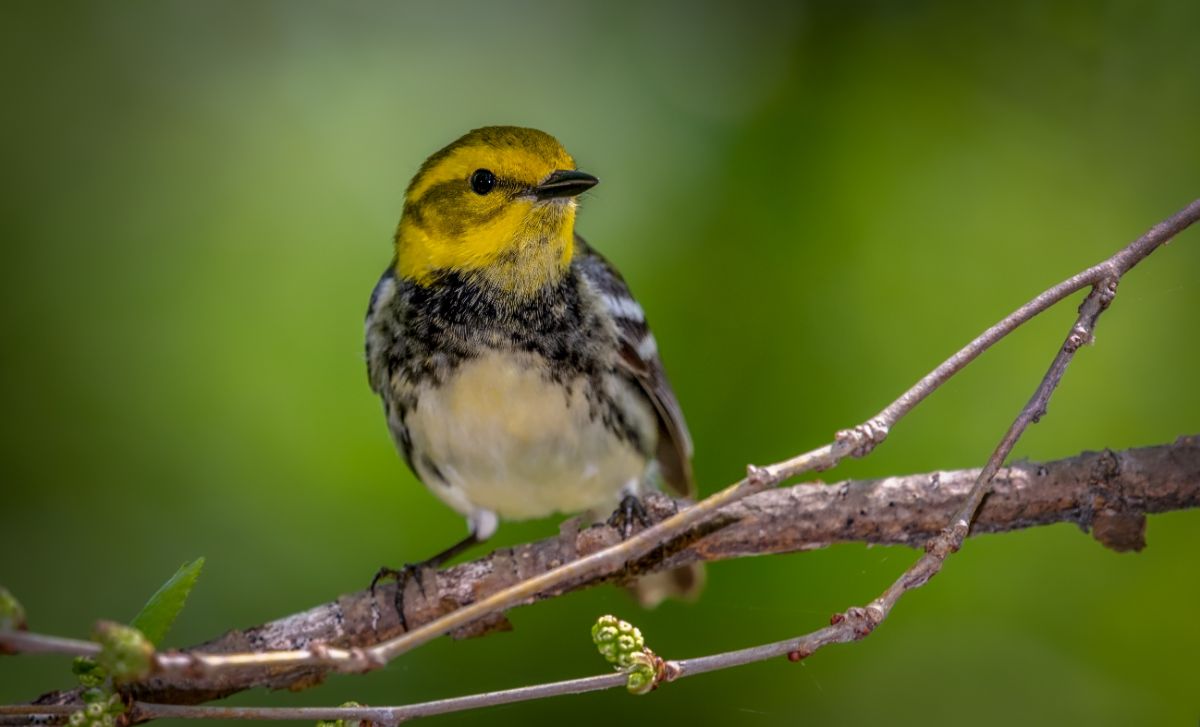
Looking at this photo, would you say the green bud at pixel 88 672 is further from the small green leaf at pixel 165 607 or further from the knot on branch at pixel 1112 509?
the knot on branch at pixel 1112 509

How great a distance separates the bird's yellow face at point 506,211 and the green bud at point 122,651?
1.86 m

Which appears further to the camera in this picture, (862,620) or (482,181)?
(482,181)

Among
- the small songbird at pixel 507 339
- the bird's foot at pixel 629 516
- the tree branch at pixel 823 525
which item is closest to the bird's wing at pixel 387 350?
the small songbird at pixel 507 339

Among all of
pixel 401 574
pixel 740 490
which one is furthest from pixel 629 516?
pixel 740 490

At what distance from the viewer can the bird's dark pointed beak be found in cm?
312

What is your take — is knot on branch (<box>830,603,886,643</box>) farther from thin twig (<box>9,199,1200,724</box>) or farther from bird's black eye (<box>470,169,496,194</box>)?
bird's black eye (<box>470,169,496,194</box>)

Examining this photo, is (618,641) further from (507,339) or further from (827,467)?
(507,339)

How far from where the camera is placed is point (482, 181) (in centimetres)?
328

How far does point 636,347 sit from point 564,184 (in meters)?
0.57

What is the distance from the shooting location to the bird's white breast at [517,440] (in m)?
3.18

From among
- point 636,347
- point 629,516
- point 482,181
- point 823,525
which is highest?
point 482,181

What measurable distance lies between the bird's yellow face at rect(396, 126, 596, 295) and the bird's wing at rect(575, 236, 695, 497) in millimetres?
162

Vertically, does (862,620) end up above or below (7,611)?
below

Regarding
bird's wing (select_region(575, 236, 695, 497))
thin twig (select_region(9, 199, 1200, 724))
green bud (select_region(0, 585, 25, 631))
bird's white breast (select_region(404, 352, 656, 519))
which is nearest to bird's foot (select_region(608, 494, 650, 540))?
bird's white breast (select_region(404, 352, 656, 519))
